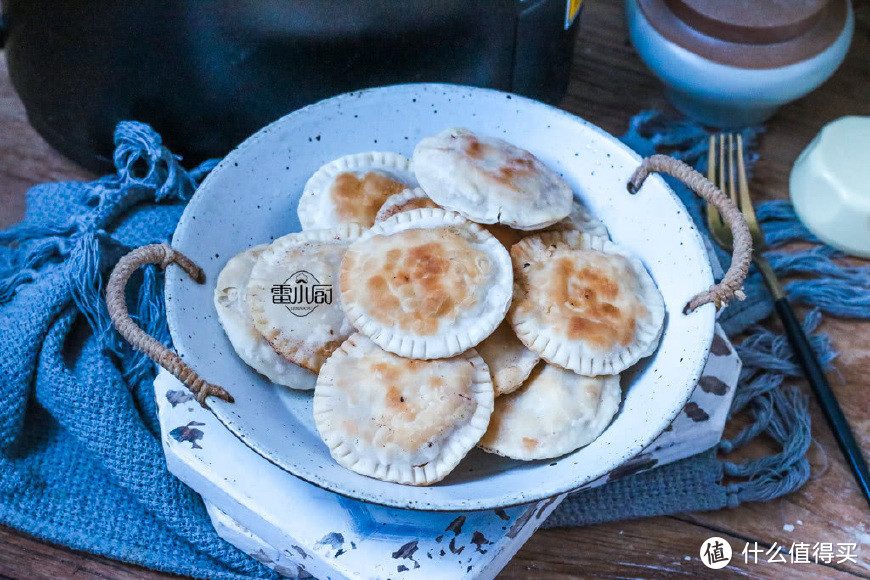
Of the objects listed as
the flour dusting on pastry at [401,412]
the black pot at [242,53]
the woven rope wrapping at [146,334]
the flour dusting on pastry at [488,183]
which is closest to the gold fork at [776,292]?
the black pot at [242,53]

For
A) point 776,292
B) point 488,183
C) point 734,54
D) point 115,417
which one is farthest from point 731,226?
point 115,417

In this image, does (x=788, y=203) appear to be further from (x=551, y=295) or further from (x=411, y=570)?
(x=411, y=570)

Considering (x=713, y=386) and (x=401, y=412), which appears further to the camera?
(x=713, y=386)

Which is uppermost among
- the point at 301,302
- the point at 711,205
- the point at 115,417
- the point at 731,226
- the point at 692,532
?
the point at 731,226

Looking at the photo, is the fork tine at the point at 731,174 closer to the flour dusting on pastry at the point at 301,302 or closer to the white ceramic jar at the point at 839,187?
the white ceramic jar at the point at 839,187

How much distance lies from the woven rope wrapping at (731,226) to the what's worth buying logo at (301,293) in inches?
16.1

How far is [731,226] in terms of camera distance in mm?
891

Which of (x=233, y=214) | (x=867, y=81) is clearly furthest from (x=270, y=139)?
(x=867, y=81)

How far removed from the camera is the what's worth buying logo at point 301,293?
0.93m

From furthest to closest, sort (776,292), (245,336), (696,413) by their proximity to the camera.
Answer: (776,292)
(696,413)
(245,336)

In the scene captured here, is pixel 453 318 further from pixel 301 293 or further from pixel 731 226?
pixel 731 226

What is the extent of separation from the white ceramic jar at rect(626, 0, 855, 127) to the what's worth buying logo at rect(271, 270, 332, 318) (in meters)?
0.75

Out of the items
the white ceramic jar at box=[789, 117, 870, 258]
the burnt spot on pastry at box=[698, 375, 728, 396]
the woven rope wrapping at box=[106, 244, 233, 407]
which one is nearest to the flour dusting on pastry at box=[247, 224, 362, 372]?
the woven rope wrapping at box=[106, 244, 233, 407]

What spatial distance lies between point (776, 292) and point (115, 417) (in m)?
0.99
